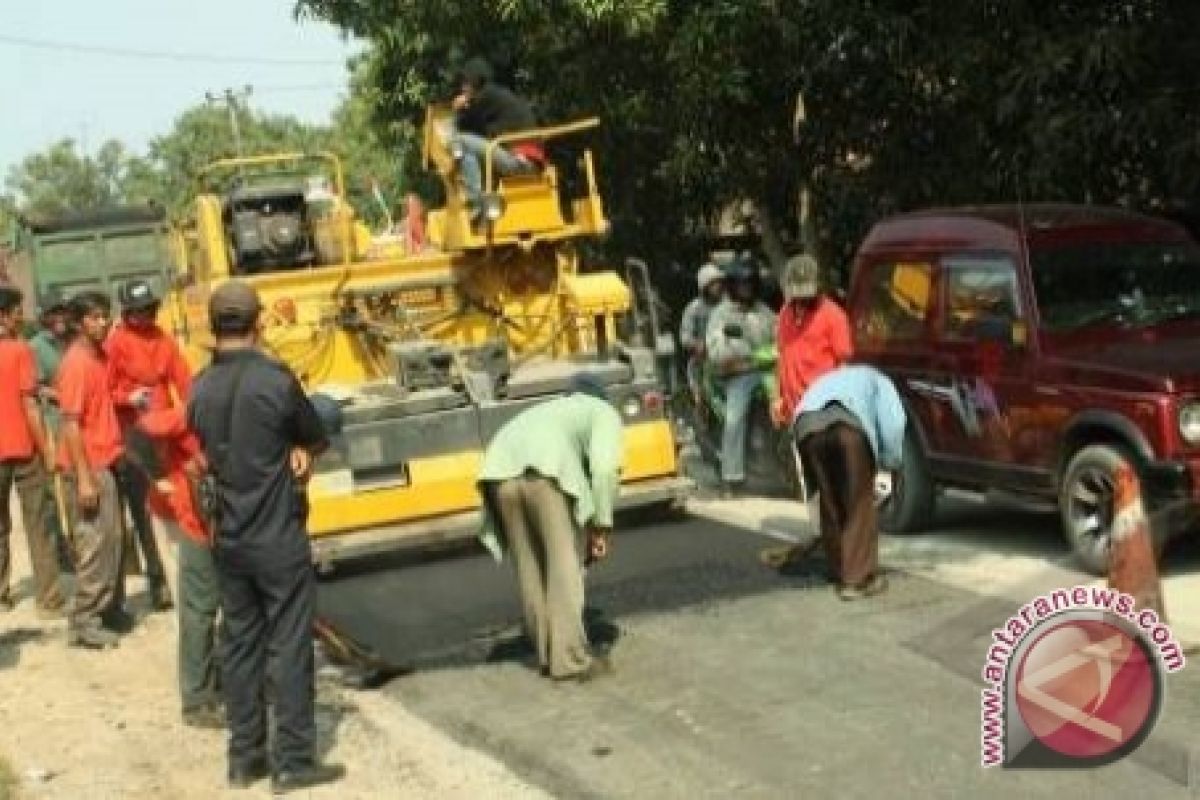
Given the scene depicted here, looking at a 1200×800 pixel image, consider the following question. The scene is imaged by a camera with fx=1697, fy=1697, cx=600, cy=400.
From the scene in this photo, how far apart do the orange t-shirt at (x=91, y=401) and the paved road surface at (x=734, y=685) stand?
1489 mm

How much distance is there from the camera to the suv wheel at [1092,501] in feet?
27.3

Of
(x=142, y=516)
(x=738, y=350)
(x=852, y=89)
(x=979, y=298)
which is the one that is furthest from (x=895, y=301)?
(x=142, y=516)

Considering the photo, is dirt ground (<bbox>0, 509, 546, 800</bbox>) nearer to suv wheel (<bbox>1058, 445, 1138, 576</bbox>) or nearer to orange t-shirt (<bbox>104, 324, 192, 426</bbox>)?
orange t-shirt (<bbox>104, 324, 192, 426</bbox>)

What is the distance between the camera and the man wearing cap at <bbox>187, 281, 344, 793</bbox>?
6.03 meters

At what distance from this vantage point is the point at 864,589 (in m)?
8.42

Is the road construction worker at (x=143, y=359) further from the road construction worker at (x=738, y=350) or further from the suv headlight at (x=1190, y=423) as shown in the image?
the suv headlight at (x=1190, y=423)

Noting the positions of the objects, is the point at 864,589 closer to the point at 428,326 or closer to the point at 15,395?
the point at 428,326

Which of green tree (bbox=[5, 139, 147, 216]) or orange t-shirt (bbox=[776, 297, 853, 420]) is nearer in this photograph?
orange t-shirt (bbox=[776, 297, 853, 420])

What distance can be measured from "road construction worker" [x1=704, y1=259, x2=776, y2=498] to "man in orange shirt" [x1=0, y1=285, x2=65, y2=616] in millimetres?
4556

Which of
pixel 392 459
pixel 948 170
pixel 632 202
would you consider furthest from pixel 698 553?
pixel 632 202

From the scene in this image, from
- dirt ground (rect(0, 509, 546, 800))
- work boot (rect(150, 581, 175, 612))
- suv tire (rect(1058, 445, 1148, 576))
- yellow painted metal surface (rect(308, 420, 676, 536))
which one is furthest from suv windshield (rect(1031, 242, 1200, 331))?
work boot (rect(150, 581, 175, 612))

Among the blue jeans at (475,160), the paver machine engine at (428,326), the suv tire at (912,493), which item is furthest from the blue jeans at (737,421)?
the blue jeans at (475,160)

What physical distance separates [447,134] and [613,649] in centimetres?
501

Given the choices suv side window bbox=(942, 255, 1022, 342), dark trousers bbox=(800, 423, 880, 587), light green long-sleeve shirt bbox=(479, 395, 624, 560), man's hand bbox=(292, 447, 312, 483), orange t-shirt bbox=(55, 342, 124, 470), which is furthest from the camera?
suv side window bbox=(942, 255, 1022, 342)
